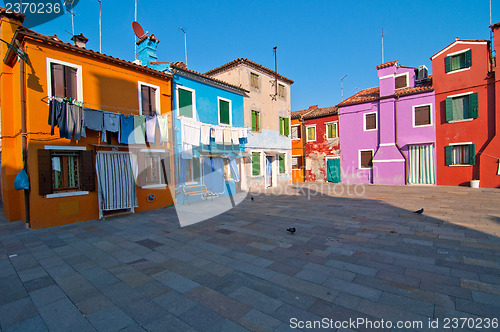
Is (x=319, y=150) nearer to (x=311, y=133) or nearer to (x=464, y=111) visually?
(x=311, y=133)

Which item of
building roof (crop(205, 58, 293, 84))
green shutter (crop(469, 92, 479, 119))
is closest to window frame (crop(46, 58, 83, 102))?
building roof (crop(205, 58, 293, 84))

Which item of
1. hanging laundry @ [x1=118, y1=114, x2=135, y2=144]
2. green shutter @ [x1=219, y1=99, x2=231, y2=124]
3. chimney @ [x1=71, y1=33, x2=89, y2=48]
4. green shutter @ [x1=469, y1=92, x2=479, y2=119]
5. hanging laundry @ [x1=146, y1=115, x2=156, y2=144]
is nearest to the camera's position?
chimney @ [x1=71, y1=33, x2=89, y2=48]

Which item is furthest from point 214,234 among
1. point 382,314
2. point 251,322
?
point 382,314

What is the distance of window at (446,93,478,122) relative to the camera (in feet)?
52.8

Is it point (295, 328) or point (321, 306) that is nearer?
point (295, 328)

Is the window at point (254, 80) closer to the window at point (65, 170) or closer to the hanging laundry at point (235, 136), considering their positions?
the hanging laundry at point (235, 136)

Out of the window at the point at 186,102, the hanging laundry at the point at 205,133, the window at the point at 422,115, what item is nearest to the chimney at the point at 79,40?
the window at the point at 186,102

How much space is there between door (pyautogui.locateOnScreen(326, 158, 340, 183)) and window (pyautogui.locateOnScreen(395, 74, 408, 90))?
295 inches

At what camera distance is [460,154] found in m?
16.8

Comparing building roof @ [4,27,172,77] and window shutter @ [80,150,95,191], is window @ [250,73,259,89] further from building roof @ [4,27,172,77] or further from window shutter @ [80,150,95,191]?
window shutter @ [80,150,95,191]

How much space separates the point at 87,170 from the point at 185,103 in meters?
5.48

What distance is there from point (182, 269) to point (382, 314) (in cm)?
320

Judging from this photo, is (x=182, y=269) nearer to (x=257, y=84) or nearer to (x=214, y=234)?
(x=214, y=234)

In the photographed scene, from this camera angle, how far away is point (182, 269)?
448 cm
